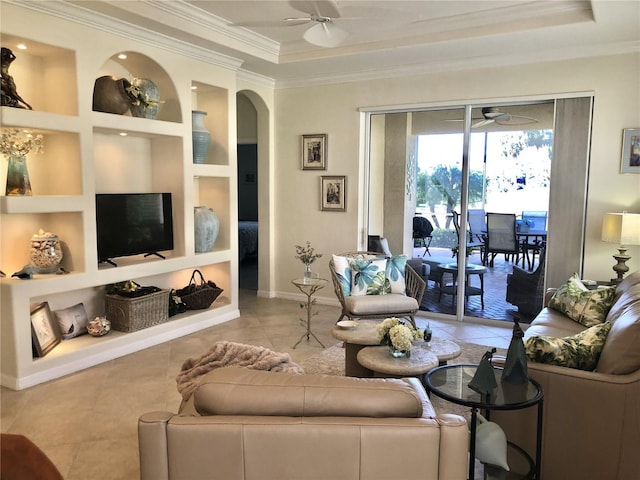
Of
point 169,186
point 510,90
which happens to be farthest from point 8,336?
point 510,90

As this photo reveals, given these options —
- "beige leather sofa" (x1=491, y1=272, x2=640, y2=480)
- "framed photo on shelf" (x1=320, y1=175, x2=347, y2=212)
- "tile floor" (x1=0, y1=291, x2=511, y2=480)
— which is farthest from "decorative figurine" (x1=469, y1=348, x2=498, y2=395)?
"framed photo on shelf" (x1=320, y1=175, x2=347, y2=212)

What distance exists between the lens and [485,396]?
224 centimetres

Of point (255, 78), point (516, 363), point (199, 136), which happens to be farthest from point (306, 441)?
point (255, 78)

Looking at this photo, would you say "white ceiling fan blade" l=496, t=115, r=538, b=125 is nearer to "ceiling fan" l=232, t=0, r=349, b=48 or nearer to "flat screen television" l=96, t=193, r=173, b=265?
"ceiling fan" l=232, t=0, r=349, b=48

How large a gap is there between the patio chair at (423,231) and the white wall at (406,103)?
72 cm

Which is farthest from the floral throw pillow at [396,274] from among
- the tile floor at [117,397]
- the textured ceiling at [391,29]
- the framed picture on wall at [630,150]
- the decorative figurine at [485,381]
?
the decorative figurine at [485,381]

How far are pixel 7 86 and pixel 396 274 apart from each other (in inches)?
143

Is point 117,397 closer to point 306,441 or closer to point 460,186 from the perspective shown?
point 306,441

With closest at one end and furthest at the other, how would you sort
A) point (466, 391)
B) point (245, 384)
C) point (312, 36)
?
point (245, 384) → point (466, 391) → point (312, 36)

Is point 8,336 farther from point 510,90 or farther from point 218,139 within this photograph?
point 510,90

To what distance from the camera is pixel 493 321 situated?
555 centimetres

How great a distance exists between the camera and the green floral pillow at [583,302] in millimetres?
3834

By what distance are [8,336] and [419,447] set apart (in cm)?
333

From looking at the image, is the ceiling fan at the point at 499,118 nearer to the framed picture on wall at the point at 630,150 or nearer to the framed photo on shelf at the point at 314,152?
the framed picture on wall at the point at 630,150
